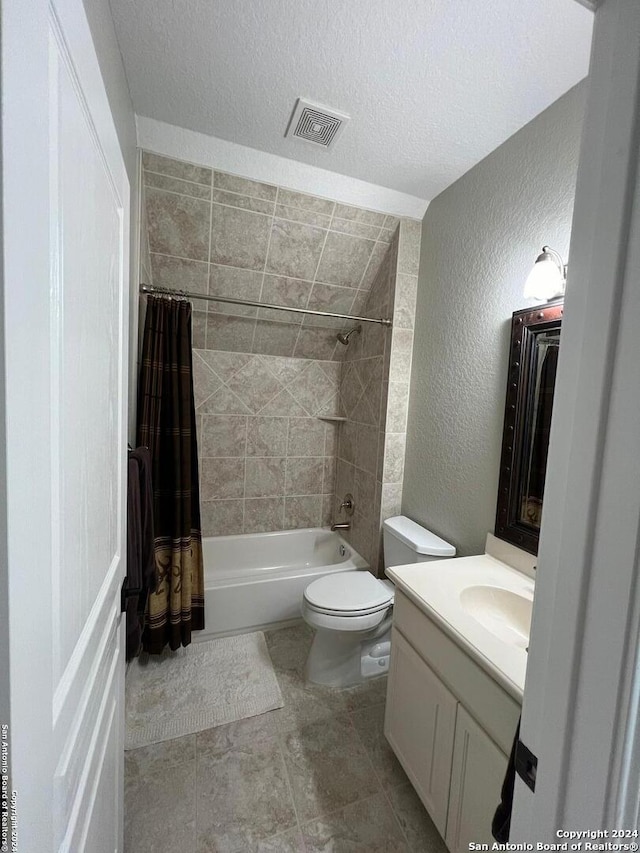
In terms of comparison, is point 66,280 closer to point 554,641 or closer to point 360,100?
point 554,641

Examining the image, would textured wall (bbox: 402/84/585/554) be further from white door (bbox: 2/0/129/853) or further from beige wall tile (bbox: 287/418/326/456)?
white door (bbox: 2/0/129/853)

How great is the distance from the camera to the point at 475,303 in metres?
1.59

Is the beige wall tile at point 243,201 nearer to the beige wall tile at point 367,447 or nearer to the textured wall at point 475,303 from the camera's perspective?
the textured wall at point 475,303

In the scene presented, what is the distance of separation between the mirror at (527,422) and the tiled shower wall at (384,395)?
2.36 feet

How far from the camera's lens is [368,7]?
975mm

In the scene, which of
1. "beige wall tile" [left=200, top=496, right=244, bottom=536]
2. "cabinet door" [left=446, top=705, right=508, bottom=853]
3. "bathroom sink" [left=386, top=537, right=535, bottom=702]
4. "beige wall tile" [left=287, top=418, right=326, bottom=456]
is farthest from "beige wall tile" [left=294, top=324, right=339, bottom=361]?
"cabinet door" [left=446, top=705, right=508, bottom=853]

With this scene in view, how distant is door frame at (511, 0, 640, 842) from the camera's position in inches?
16.0

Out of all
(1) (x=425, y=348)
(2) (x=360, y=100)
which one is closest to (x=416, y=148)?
(2) (x=360, y=100)

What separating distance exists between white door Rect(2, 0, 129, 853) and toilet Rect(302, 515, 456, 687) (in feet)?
3.30

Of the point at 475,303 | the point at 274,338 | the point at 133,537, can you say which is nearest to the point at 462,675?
the point at 133,537

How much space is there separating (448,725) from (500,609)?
1.36 feet

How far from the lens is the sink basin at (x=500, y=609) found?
1.16 meters

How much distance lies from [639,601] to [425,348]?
169 cm

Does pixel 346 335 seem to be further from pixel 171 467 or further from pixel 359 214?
pixel 171 467
